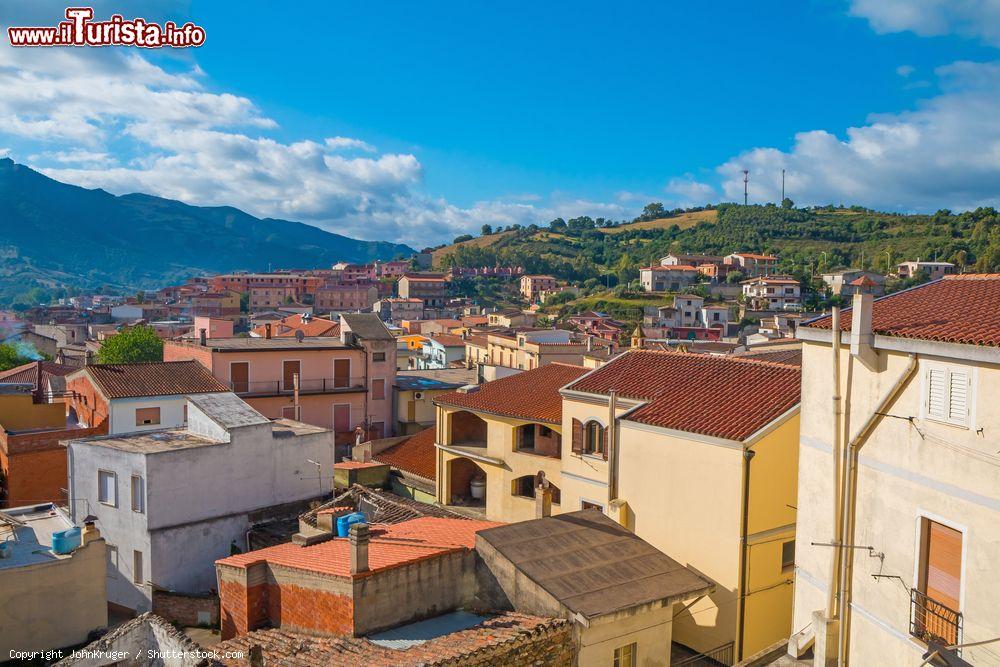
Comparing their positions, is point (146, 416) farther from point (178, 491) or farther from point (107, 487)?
point (178, 491)

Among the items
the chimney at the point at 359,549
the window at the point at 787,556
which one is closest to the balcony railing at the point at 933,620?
the window at the point at 787,556

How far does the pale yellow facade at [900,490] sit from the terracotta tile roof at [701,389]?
13.2 feet

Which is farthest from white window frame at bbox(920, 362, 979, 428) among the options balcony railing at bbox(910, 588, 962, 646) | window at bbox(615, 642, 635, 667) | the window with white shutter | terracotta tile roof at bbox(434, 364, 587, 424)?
terracotta tile roof at bbox(434, 364, 587, 424)

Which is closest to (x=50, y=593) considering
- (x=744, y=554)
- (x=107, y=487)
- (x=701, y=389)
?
(x=107, y=487)

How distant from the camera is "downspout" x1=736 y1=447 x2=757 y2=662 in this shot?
1564cm

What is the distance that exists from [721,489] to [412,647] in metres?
7.61

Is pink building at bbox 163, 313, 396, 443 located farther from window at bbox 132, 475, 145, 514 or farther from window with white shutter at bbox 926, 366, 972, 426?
window with white shutter at bbox 926, 366, 972, 426

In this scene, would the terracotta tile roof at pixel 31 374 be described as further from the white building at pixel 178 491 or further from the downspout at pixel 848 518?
the downspout at pixel 848 518

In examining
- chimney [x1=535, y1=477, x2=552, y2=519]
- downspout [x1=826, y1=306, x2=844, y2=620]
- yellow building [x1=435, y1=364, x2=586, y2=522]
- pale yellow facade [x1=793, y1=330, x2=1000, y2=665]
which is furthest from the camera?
yellow building [x1=435, y1=364, x2=586, y2=522]

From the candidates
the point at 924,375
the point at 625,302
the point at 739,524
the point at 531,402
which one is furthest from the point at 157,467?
the point at 625,302

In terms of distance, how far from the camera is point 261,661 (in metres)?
12.2

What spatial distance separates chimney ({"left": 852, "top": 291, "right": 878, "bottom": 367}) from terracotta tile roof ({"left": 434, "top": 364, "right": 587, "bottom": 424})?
43.4 feet

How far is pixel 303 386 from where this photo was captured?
4022 centimetres

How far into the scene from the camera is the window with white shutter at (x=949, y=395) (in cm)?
921
